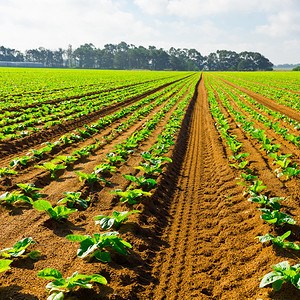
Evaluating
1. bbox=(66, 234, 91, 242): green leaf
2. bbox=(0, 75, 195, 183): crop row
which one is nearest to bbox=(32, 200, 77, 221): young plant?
bbox=(66, 234, 91, 242): green leaf

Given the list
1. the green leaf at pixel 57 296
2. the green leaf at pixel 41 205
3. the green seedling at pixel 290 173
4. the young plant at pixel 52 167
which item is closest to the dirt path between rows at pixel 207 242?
the green leaf at pixel 57 296

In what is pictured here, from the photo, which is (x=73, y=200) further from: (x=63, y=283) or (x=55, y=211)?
(x=63, y=283)

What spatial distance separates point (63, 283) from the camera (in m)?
2.81

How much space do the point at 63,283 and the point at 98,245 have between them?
2.54ft

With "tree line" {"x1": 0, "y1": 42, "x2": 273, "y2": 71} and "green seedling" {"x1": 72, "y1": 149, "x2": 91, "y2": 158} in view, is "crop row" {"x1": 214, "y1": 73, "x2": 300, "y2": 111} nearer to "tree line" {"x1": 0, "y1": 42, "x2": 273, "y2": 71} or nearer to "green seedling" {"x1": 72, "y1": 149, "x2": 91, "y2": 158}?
"green seedling" {"x1": 72, "y1": 149, "x2": 91, "y2": 158}

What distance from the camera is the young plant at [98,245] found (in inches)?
133

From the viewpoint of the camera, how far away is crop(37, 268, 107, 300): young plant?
2.73 metres

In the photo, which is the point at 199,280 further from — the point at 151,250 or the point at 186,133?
the point at 186,133

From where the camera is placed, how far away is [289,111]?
1798 cm

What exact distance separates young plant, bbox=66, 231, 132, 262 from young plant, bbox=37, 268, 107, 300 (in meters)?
0.45

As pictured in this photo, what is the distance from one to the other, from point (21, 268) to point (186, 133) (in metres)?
9.85

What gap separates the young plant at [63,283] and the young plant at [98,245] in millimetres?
450

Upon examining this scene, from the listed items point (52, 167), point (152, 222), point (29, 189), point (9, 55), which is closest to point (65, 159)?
point (52, 167)

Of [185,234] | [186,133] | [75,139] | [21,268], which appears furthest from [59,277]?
[186,133]
